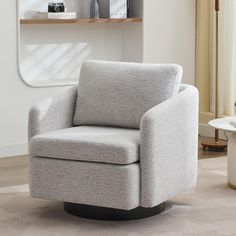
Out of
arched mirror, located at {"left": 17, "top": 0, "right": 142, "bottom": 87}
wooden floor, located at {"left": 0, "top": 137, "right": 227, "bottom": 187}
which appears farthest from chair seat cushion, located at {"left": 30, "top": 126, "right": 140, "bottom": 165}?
arched mirror, located at {"left": 17, "top": 0, "right": 142, "bottom": 87}

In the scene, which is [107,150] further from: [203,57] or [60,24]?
[203,57]

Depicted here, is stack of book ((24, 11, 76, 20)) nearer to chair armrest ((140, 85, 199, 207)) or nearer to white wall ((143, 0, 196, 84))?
white wall ((143, 0, 196, 84))

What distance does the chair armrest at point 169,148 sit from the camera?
12.8 ft

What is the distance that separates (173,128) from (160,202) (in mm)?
424

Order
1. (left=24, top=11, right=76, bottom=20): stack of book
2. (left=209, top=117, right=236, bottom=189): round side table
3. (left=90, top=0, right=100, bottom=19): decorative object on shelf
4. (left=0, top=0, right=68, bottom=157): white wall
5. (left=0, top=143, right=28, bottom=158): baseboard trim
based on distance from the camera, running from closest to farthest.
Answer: (left=209, top=117, right=236, bottom=189): round side table → (left=0, top=0, right=68, bottom=157): white wall → (left=0, top=143, right=28, bottom=158): baseboard trim → (left=24, top=11, right=76, bottom=20): stack of book → (left=90, top=0, right=100, bottom=19): decorative object on shelf

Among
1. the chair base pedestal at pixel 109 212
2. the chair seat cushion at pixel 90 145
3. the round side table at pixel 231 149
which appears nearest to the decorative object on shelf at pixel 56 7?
the round side table at pixel 231 149

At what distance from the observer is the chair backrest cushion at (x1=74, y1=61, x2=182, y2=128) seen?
4328mm

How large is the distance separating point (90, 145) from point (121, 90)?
597 millimetres

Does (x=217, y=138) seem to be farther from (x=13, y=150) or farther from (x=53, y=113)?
(x=53, y=113)

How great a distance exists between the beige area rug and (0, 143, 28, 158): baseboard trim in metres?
1.03

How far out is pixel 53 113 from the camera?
4.38 metres

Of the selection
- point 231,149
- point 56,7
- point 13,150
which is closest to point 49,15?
point 56,7

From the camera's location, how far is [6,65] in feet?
18.9

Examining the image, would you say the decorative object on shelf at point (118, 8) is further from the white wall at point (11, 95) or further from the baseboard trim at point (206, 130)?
the baseboard trim at point (206, 130)
